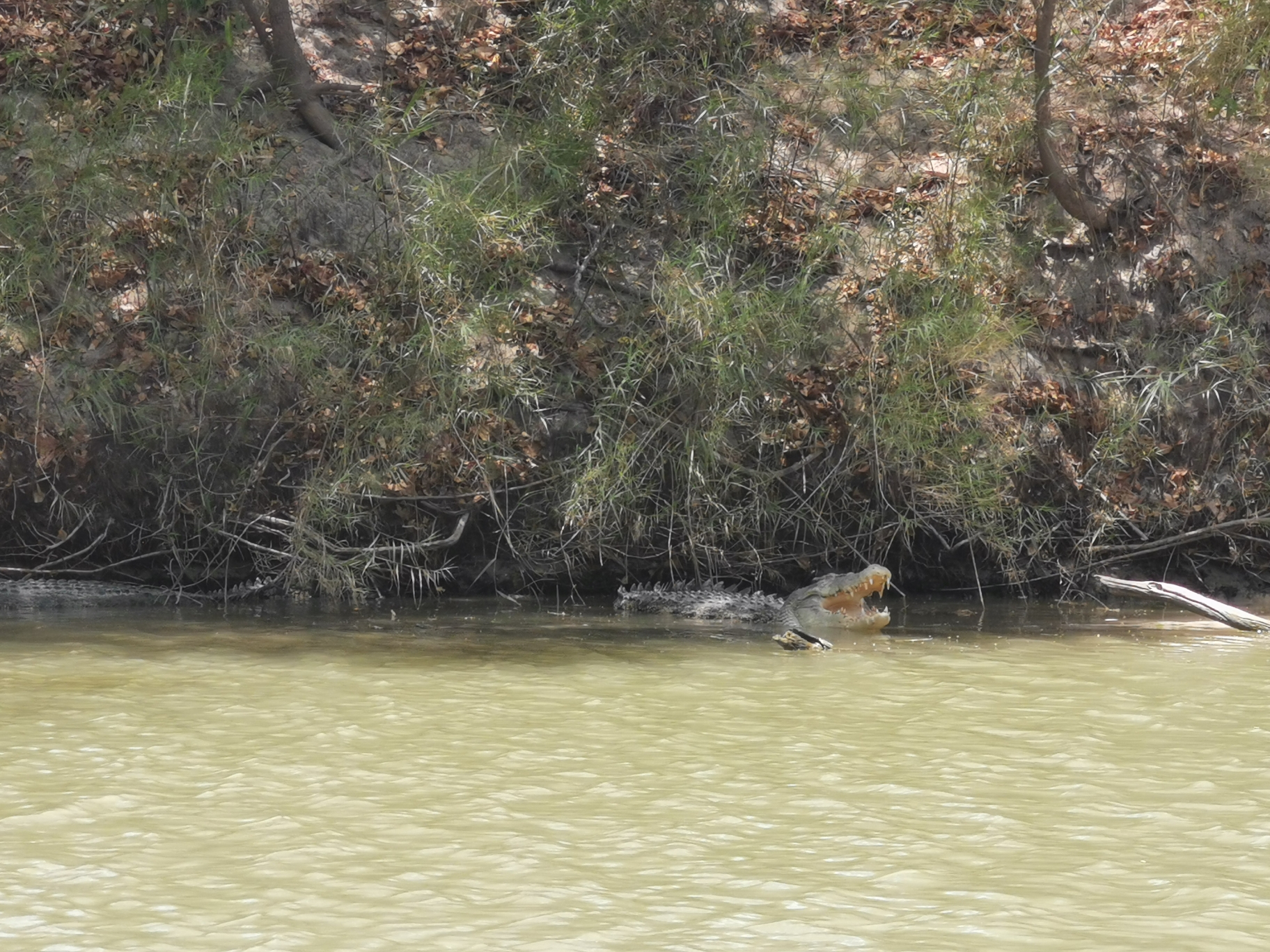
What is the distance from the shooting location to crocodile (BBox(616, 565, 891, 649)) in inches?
283

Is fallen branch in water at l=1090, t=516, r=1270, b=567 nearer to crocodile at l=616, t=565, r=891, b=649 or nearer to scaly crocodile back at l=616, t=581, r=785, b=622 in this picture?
crocodile at l=616, t=565, r=891, b=649

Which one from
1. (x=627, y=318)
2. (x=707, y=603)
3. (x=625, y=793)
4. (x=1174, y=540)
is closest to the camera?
(x=625, y=793)

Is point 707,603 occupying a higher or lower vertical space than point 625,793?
higher

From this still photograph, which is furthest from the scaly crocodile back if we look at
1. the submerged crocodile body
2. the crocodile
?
the submerged crocodile body

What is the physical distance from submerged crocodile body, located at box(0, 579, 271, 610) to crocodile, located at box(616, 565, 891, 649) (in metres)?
2.21

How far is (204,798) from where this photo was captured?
13.5ft

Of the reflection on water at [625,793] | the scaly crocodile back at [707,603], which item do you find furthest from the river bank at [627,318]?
the reflection on water at [625,793]

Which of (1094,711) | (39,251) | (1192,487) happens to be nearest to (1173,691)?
(1094,711)

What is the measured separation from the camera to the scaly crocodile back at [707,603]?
750cm

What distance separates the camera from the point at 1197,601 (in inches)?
274

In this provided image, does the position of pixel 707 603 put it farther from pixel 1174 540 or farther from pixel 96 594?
pixel 96 594

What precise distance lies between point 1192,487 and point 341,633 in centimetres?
485

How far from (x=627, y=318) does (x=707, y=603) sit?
70.3 inches

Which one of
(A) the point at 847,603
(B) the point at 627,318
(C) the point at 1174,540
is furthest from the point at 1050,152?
(A) the point at 847,603
